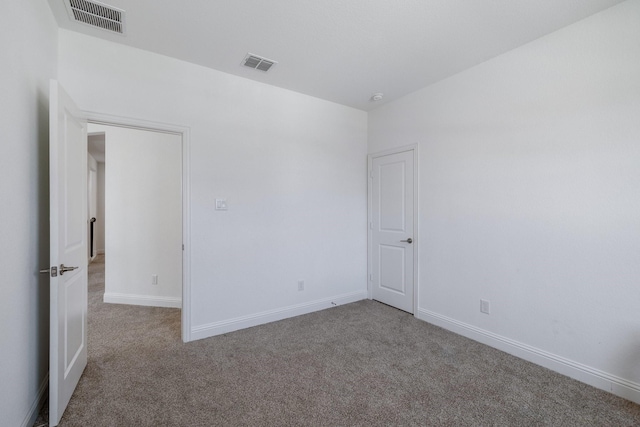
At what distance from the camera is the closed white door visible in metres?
3.47

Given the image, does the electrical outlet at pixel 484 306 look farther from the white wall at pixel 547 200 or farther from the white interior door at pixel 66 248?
the white interior door at pixel 66 248

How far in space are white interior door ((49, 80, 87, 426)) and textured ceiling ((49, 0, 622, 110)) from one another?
36.9 inches

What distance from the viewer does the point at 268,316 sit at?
10.6 feet

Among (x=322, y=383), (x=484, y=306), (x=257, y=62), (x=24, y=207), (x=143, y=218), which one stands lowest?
(x=322, y=383)

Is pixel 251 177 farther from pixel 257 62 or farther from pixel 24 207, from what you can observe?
pixel 24 207

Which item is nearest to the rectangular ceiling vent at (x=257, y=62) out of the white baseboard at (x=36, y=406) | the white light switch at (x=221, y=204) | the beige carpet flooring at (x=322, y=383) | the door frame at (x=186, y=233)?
the door frame at (x=186, y=233)

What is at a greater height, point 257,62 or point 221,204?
point 257,62

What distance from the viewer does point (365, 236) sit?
4086 millimetres

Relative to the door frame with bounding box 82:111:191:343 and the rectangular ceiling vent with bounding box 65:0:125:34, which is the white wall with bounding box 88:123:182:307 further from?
the rectangular ceiling vent with bounding box 65:0:125:34

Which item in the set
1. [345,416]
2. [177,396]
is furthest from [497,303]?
[177,396]

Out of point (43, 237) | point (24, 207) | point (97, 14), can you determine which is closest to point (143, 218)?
point (43, 237)

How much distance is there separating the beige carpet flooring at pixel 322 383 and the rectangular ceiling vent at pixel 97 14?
2675 millimetres

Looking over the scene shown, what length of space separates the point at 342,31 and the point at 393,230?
232 centimetres

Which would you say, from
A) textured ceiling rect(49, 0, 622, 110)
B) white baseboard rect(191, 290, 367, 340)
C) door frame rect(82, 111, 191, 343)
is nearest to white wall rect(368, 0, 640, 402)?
textured ceiling rect(49, 0, 622, 110)
